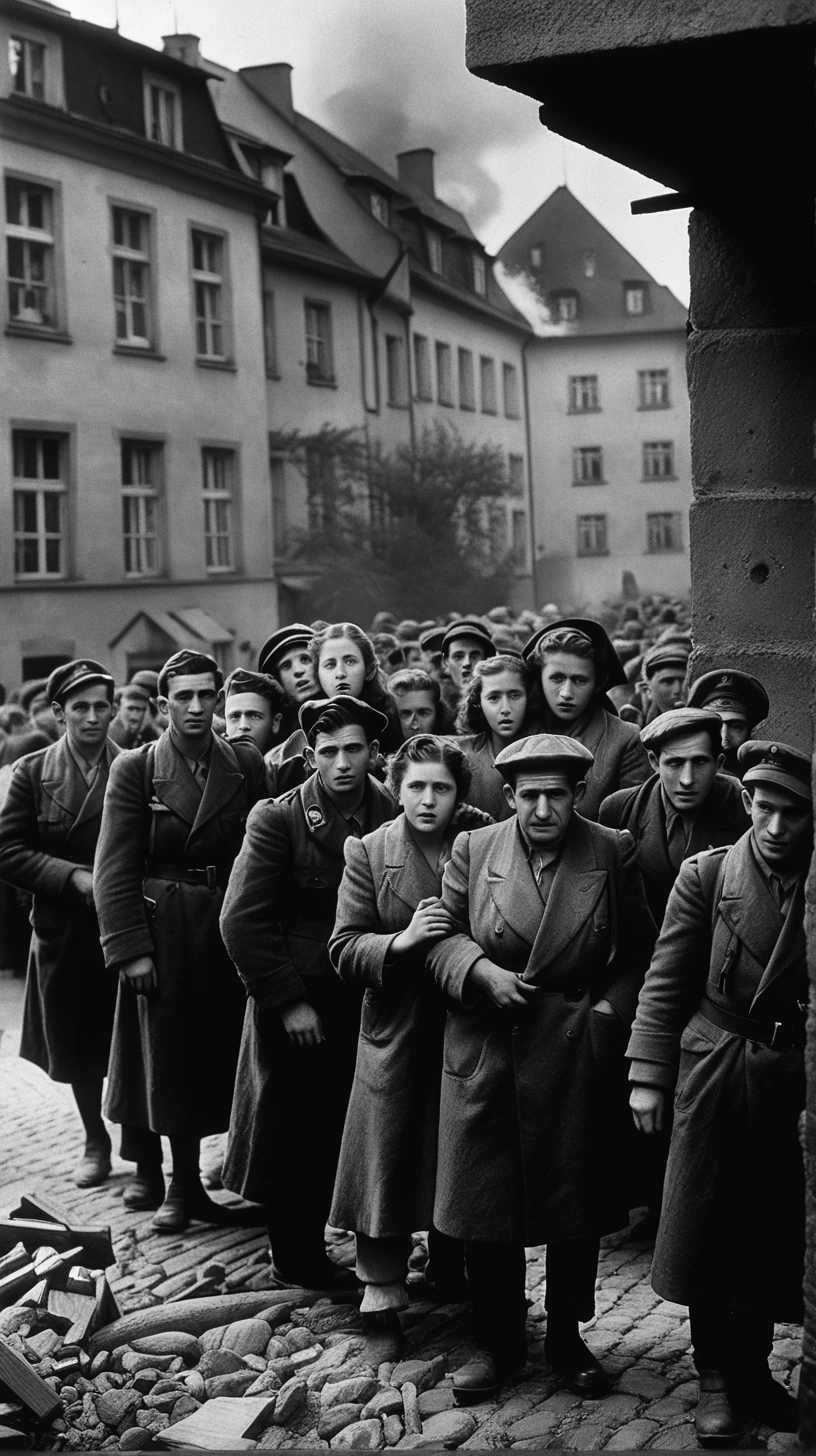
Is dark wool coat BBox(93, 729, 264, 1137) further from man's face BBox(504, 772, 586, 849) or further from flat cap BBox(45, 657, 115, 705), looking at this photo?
man's face BBox(504, 772, 586, 849)

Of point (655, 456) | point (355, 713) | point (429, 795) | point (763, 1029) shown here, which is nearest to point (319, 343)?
point (655, 456)

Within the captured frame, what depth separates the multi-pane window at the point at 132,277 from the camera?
21.2m

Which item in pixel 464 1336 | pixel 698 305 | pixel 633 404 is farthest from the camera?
pixel 633 404

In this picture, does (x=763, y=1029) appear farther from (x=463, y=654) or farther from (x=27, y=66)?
(x=27, y=66)

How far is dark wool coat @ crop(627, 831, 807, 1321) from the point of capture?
4.02m

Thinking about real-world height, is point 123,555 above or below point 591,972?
above

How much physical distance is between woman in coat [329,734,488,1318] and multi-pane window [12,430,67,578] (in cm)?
1558

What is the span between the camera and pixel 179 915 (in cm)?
600

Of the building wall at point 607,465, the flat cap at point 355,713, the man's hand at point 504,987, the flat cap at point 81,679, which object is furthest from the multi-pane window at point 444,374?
the man's hand at point 504,987

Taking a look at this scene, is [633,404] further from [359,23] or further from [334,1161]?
[334,1161]

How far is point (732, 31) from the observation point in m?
3.84

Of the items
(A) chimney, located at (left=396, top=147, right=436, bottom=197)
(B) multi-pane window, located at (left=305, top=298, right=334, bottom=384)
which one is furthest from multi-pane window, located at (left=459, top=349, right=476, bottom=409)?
(A) chimney, located at (left=396, top=147, right=436, bottom=197)

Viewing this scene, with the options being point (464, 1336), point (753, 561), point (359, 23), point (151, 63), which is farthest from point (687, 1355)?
point (151, 63)

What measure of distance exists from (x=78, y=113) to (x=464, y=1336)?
708 inches
